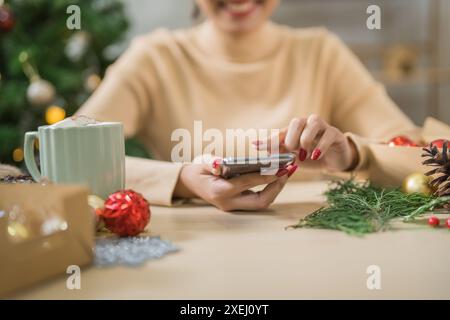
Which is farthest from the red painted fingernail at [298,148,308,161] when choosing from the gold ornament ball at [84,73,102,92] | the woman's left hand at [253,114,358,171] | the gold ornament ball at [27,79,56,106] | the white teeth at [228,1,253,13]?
the gold ornament ball at [84,73,102,92]

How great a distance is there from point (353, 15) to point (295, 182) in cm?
228

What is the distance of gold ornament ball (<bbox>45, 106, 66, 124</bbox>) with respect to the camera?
5.22ft

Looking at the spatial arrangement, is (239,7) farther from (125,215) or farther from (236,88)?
(125,215)

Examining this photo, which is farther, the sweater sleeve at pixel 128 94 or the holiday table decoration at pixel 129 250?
the sweater sleeve at pixel 128 94

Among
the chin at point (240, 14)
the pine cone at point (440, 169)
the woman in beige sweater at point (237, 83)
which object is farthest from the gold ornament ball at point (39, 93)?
the pine cone at point (440, 169)

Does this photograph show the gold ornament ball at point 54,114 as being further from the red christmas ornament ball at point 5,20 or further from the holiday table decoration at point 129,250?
the holiday table decoration at point 129,250

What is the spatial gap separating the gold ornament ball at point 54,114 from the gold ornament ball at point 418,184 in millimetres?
1210

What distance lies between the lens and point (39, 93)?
1.50m

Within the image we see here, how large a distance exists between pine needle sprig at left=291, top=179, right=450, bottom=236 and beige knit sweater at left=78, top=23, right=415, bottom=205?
513 millimetres

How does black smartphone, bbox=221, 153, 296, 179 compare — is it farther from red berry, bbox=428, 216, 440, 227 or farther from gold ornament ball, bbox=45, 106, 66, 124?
gold ornament ball, bbox=45, 106, 66, 124

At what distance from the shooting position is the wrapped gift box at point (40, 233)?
15.1 inches

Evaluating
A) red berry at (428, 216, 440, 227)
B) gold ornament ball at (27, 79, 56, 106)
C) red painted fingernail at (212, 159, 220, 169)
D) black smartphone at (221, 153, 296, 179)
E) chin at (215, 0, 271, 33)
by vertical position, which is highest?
chin at (215, 0, 271, 33)

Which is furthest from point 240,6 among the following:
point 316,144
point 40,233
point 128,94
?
point 40,233
